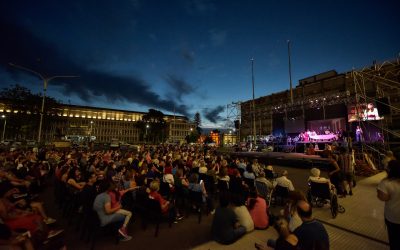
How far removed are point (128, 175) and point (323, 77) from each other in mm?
55085

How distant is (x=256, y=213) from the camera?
485cm

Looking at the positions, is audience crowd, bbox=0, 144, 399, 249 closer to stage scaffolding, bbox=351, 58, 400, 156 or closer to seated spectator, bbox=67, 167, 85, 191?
seated spectator, bbox=67, 167, 85, 191

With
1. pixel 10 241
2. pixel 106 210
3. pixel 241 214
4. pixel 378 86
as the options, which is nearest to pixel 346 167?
pixel 241 214

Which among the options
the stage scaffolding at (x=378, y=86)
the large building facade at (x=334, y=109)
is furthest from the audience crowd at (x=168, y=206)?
the large building facade at (x=334, y=109)

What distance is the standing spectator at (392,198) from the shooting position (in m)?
3.12

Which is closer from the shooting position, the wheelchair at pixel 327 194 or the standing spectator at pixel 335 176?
the wheelchair at pixel 327 194

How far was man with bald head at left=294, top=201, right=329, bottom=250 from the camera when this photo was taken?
102 inches

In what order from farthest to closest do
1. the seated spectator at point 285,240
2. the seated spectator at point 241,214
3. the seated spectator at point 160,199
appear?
the seated spectator at point 160,199 → the seated spectator at point 241,214 → the seated spectator at point 285,240

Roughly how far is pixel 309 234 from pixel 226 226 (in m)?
1.79

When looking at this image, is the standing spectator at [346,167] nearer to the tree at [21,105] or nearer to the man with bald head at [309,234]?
the man with bald head at [309,234]

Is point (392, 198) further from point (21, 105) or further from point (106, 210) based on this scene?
point (21, 105)

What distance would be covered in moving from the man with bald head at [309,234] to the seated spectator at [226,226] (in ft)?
5.02

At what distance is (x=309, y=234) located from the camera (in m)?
2.64

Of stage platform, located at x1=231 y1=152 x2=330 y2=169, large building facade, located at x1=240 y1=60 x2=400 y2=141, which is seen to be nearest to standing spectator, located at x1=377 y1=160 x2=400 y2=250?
large building facade, located at x1=240 y1=60 x2=400 y2=141
